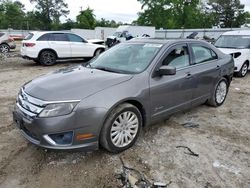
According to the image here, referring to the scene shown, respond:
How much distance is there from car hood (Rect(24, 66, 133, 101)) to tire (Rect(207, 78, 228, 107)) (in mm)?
2557

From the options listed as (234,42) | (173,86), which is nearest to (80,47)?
(234,42)

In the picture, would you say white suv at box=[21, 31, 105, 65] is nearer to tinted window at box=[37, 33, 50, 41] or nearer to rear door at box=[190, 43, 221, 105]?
tinted window at box=[37, 33, 50, 41]

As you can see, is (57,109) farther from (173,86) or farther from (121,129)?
(173,86)

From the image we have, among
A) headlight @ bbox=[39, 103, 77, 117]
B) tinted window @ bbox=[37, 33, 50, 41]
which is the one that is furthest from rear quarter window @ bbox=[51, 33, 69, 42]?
headlight @ bbox=[39, 103, 77, 117]

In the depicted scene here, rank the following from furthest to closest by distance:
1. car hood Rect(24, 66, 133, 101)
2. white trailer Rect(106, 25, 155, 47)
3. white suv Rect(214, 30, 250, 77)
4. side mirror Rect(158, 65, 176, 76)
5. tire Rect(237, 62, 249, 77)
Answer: white trailer Rect(106, 25, 155, 47)
tire Rect(237, 62, 249, 77)
white suv Rect(214, 30, 250, 77)
side mirror Rect(158, 65, 176, 76)
car hood Rect(24, 66, 133, 101)

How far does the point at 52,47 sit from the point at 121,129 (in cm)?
905

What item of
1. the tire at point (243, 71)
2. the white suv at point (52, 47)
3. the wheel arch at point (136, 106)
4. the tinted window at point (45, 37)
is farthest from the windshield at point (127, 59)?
the tinted window at point (45, 37)

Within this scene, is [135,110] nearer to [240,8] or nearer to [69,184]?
[69,184]

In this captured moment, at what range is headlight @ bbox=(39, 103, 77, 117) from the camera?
10.2 ft

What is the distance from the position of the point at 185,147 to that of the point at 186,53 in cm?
172

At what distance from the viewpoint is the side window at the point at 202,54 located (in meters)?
4.89

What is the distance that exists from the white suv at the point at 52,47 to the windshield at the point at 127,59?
24.8 ft

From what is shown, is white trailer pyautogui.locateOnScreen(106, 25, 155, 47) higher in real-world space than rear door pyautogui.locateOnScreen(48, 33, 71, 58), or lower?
higher

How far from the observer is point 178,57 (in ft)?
14.8
